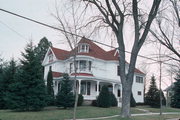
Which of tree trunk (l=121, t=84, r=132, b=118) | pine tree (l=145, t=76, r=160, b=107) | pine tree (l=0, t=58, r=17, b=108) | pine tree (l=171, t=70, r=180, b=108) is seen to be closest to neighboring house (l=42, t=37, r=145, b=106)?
pine tree (l=145, t=76, r=160, b=107)

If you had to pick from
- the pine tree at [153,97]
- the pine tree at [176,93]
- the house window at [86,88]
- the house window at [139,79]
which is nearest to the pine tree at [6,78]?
the house window at [86,88]

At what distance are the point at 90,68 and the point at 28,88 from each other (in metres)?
11.0

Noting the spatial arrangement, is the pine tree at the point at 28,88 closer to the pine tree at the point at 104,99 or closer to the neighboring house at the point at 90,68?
the neighboring house at the point at 90,68

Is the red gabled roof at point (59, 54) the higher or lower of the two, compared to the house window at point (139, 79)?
higher

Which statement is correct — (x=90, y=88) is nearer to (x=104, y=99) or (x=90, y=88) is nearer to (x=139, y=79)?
(x=104, y=99)

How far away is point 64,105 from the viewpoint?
84.1 ft

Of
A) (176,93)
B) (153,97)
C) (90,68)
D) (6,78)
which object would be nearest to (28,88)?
(6,78)

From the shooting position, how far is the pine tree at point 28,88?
900 inches

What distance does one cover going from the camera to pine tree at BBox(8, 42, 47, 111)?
75.0 ft

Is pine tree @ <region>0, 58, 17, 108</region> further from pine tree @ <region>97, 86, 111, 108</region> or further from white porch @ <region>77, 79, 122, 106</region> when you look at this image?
pine tree @ <region>97, 86, 111, 108</region>

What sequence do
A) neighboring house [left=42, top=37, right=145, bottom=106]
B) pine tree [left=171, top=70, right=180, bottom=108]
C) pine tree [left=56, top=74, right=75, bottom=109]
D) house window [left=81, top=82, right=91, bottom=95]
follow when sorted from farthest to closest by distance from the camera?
pine tree [left=171, top=70, right=180, bottom=108]
house window [left=81, top=82, right=91, bottom=95]
neighboring house [left=42, top=37, right=145, bottom=106]
pine tree [left=56, top=74, right=75, bottom=109]

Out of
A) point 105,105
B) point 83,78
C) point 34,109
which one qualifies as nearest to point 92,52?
point 83,78

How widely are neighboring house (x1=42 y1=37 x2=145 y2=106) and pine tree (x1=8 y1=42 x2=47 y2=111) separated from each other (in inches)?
290

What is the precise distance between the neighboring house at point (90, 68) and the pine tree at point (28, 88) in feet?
24.1
